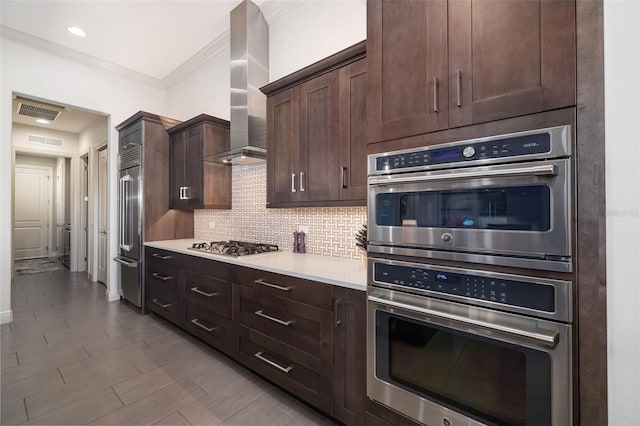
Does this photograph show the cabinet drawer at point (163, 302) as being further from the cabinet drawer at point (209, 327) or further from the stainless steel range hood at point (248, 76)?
the stainless steel range hood at point (248, 76)

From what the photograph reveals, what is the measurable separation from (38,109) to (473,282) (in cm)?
683

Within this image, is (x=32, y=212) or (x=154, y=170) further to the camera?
(x=32, y=212)

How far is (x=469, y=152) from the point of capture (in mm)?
1119

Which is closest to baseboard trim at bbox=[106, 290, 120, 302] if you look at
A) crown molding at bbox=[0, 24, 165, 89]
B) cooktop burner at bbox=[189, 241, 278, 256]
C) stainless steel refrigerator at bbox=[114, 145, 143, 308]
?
stainless steel refrigerator at bbox=[114, 145, 143, 308]

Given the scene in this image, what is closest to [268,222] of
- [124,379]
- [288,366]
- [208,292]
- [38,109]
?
[208,292]

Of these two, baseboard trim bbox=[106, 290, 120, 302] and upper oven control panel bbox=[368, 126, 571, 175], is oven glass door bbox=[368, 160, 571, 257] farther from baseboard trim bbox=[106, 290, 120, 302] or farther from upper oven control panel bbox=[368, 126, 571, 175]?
baseboard trim bbox=[106, 290, 120, 302]

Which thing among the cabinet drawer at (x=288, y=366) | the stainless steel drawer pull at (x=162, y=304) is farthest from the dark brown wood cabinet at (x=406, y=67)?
the stainless steel drawer pull at (x=162, y=304)

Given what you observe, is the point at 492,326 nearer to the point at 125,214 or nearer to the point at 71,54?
the point at 125,214

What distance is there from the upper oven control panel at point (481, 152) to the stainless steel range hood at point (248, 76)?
1738mm

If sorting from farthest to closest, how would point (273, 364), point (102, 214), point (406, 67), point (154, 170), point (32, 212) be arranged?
point (32, 212) < point (102, 214) < point (154, 170) < point (273, 364) < point (406, 67)

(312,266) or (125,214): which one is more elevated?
(125,214)

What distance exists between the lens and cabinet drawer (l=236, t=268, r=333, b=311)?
5.42 ft

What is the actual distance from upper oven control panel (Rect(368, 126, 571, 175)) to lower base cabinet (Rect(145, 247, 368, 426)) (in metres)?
0.70

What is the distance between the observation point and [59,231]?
7.72 meters
